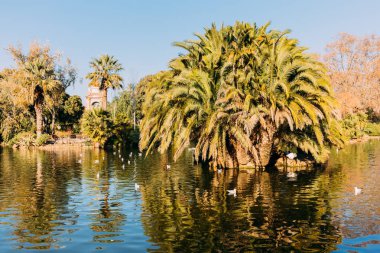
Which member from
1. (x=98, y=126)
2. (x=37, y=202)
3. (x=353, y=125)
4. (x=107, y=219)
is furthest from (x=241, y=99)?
(x=353, y=125)

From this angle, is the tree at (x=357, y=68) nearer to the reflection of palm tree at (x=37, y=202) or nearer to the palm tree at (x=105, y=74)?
the palm tree at (x=105, y=74)

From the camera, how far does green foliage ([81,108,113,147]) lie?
5672cm

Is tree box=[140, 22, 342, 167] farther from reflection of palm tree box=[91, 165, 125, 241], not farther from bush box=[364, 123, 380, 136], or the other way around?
bush box=[364, 123, 380, 136]

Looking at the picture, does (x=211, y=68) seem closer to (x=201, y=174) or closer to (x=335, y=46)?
(x=201, y=174)

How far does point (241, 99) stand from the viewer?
90.2 feet

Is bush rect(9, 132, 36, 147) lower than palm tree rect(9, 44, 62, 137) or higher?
lower

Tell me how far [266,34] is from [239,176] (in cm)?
1193

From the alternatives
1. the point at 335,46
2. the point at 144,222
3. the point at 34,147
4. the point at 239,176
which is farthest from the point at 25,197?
the point at 335,46

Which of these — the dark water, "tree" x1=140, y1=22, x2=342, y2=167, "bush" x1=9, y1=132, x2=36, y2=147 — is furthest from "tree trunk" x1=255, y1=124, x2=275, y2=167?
"bush" x1=9, y1=132, x2=36, y2=147

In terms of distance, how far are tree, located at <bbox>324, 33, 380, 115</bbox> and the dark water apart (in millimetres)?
60228

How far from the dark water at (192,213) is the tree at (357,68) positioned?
60228mm

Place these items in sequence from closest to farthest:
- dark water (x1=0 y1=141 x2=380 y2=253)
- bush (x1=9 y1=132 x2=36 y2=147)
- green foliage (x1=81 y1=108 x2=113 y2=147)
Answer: dark water (x1=0 y1=141 x2=380 y2=253) < green foliage (x1=81 y1=108 x2=113 y2=147) < bush (x1=9 y1=132 x2=36 y2=147)

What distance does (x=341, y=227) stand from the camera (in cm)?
1323

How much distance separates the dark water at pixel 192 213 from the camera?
11.8 meters
